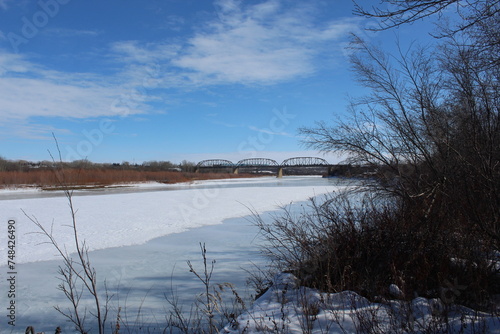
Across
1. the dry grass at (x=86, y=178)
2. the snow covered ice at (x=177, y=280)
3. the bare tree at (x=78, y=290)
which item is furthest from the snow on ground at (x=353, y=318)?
the dry grass at (x=86, y=178)

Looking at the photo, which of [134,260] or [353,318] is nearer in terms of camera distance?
[353,318]

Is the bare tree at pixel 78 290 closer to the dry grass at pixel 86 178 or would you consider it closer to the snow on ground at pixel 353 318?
the snow on ground at pixel 353 318

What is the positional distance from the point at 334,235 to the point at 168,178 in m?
63.8

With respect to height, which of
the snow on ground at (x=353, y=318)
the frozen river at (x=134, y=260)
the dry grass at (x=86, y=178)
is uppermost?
the dry grass at (x=86, y=178)

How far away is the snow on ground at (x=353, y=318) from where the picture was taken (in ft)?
10.8

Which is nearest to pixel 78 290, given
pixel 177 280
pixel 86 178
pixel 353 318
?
pixel 177 280

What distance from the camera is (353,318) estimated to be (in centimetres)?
366

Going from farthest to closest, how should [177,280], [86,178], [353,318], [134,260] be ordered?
[86,178], [134,260], [177,280], [353,318]

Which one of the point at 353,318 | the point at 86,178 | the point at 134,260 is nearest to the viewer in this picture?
the point at 353,318

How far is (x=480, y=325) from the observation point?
129 inches

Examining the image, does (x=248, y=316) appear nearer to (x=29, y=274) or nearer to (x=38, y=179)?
(x=29, y=274)

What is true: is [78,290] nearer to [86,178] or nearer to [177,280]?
[177,280]

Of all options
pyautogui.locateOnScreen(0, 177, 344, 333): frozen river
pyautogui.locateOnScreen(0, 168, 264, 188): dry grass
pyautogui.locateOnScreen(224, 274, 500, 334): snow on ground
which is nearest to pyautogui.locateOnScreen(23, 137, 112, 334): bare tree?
pyautogui.locateOnScreen(0, 177, 344, 333): frozen river

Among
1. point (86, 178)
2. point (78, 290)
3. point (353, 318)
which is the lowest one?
point (78, 290)
